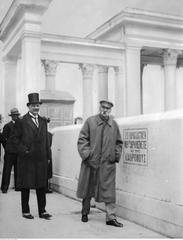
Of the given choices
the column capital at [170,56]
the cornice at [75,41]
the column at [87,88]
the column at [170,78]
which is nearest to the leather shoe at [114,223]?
the cornice at [75,41]

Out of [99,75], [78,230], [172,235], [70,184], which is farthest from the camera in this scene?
[99,75]

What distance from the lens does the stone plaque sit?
562cm

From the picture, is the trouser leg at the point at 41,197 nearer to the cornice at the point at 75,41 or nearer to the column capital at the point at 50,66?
the cornice at the point at 75,41

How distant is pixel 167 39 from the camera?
19891 mm

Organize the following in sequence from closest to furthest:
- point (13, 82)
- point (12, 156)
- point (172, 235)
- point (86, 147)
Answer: point (172, 235) → point (86, 147) → point (12, 156) → point (13, 82)

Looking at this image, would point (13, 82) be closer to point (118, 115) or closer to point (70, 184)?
point (118, 115)

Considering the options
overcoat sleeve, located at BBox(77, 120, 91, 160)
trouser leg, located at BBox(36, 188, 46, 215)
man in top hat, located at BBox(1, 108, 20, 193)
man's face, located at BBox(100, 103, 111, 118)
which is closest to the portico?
man's face, located at BBox(100, 103, 111, 118)

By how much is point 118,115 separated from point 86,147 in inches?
516

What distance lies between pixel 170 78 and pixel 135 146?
1574 cm

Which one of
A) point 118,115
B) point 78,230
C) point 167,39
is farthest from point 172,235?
point 167,39

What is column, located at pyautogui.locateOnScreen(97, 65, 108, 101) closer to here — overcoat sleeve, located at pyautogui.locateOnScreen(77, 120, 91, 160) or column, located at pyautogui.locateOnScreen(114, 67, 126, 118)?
column, located at pyautogui.locateOnScreen(114, 67, 126, 118)

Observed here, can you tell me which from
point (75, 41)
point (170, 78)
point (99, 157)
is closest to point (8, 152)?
point (99, 157)

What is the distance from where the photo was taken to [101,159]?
5.71 meters

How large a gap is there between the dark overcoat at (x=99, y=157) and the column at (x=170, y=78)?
14.6 metres
